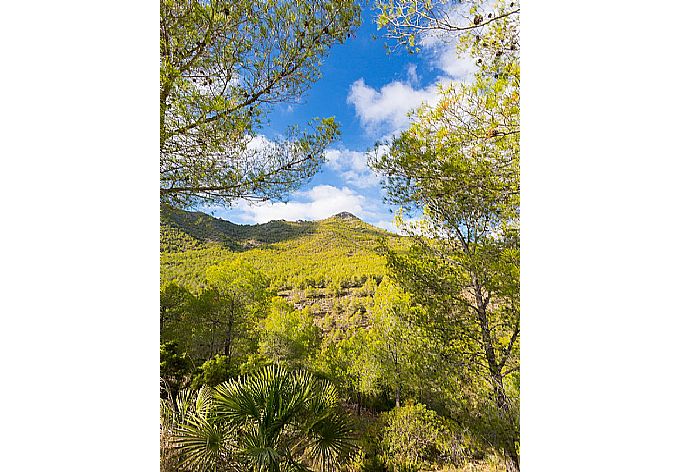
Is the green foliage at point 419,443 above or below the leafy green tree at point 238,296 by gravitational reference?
Result: below

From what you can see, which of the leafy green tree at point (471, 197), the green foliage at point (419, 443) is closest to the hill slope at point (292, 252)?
the leafy green tree at point (471, 197)

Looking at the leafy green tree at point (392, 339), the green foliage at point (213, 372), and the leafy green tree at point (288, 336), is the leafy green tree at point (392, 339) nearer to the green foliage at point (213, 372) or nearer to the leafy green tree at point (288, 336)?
the leafy green tree at point (288, 336)

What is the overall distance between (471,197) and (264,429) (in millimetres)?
1914

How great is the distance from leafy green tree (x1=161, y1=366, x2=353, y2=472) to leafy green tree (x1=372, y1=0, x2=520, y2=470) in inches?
34.5

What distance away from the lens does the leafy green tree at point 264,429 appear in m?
2.56

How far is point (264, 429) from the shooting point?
2.58 meters

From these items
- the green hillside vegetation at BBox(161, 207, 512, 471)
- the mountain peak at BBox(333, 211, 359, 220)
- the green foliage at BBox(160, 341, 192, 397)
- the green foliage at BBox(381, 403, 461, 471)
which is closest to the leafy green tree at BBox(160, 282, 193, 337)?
the green hillside vegetation at BBox(161, 207, 512, 471)

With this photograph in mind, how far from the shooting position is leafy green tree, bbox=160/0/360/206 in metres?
2.77

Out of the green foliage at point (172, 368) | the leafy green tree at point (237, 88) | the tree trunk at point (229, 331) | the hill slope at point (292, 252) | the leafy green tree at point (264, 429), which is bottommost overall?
the leafy green tree at point (264, 429)

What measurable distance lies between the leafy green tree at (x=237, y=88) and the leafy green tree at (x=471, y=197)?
494 mm

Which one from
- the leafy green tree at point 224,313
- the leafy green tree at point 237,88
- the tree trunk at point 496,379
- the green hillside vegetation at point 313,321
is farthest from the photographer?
the leafy green tree at point 224,313

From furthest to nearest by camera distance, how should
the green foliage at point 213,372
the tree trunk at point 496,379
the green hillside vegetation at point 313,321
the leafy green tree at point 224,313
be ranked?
the leafy green tree at point 224,313
the green foliage at point 213,372
the green hillside vegetation at point 313,321
the tree trunk at point 496,379
